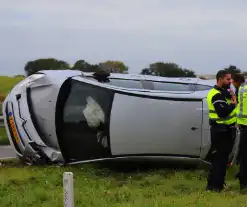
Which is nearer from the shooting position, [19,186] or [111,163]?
[19,186]

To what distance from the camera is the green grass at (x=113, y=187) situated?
5.68 meters

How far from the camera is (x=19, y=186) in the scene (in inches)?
289

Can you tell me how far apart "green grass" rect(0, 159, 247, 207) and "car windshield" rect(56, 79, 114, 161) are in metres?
0.34

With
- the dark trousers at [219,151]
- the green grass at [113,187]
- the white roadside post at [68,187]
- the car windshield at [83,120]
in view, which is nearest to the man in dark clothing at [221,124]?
the dark trousers at [219,151]

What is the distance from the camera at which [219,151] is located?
22.1 feet

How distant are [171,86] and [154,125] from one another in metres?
0.97

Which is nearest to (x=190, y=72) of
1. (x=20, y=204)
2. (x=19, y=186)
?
(x=19, y=186)

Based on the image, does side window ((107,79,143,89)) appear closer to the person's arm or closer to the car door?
the car door

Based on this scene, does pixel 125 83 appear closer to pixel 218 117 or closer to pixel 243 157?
pixel 218 117

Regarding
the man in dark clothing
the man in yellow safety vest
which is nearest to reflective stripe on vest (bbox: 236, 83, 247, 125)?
the man in yellow safety vest

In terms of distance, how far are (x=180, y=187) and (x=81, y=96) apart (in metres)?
2.24

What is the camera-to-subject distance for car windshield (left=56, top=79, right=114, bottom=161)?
824 centimetres

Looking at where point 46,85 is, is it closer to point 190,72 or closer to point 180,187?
point 180,187

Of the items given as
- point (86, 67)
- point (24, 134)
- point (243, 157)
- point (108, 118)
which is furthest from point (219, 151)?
point (86, 67)
